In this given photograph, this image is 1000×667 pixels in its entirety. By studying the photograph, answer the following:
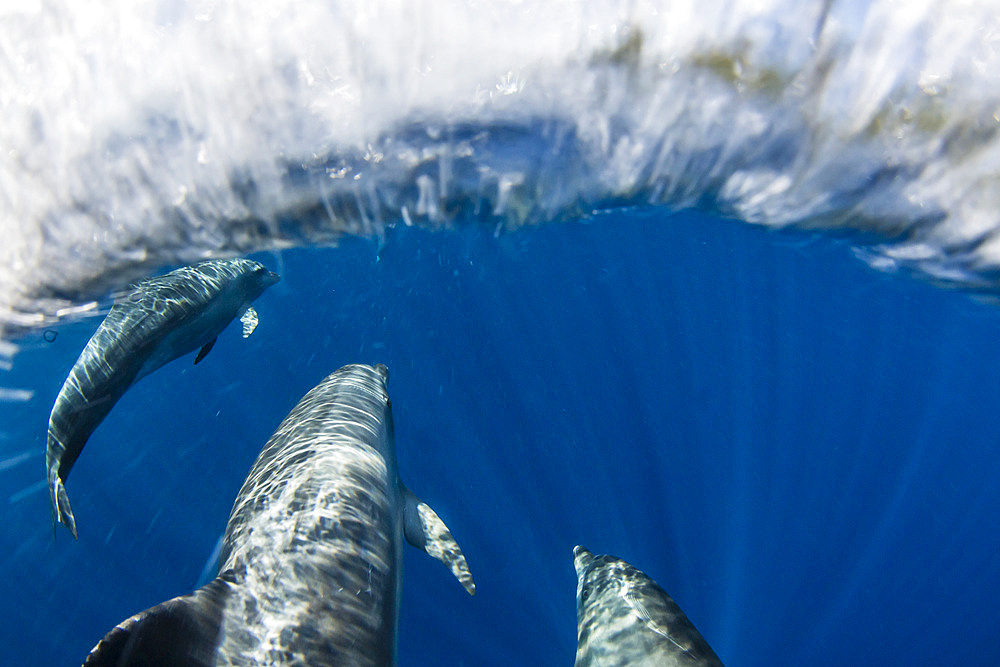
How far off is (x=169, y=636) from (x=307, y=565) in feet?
3.32

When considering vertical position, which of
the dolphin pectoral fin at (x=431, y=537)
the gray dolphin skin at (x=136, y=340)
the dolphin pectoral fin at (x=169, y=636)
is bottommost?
the dolphin pectoral fin at (x=431, y=537)

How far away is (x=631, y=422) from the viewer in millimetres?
→ 22547

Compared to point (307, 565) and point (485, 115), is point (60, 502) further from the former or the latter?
point (485, 115)

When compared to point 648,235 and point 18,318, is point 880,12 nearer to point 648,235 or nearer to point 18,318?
point 648,235

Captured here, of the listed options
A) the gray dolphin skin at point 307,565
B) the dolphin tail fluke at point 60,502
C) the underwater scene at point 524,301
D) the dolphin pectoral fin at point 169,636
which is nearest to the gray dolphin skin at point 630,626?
the underwater scene at point 524,301

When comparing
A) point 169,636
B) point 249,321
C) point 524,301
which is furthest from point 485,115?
point 524,301

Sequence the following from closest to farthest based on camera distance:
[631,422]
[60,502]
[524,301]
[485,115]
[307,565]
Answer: [307,565] < [60,502] < [485,115] < [524,301] < [631,422]

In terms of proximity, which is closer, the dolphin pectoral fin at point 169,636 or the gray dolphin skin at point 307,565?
the dolphin pectoral fin at point 169,636

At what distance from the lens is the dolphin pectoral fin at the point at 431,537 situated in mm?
4925

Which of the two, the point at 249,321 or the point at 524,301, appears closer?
the point at 249,321

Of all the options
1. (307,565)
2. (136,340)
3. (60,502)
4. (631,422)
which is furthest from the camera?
(631,422)

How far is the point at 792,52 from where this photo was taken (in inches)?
223

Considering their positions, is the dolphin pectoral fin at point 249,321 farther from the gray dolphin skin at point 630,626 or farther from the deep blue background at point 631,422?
the gray dolphin skin at point 630,626

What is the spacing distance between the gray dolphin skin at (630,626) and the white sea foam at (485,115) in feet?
20.0
